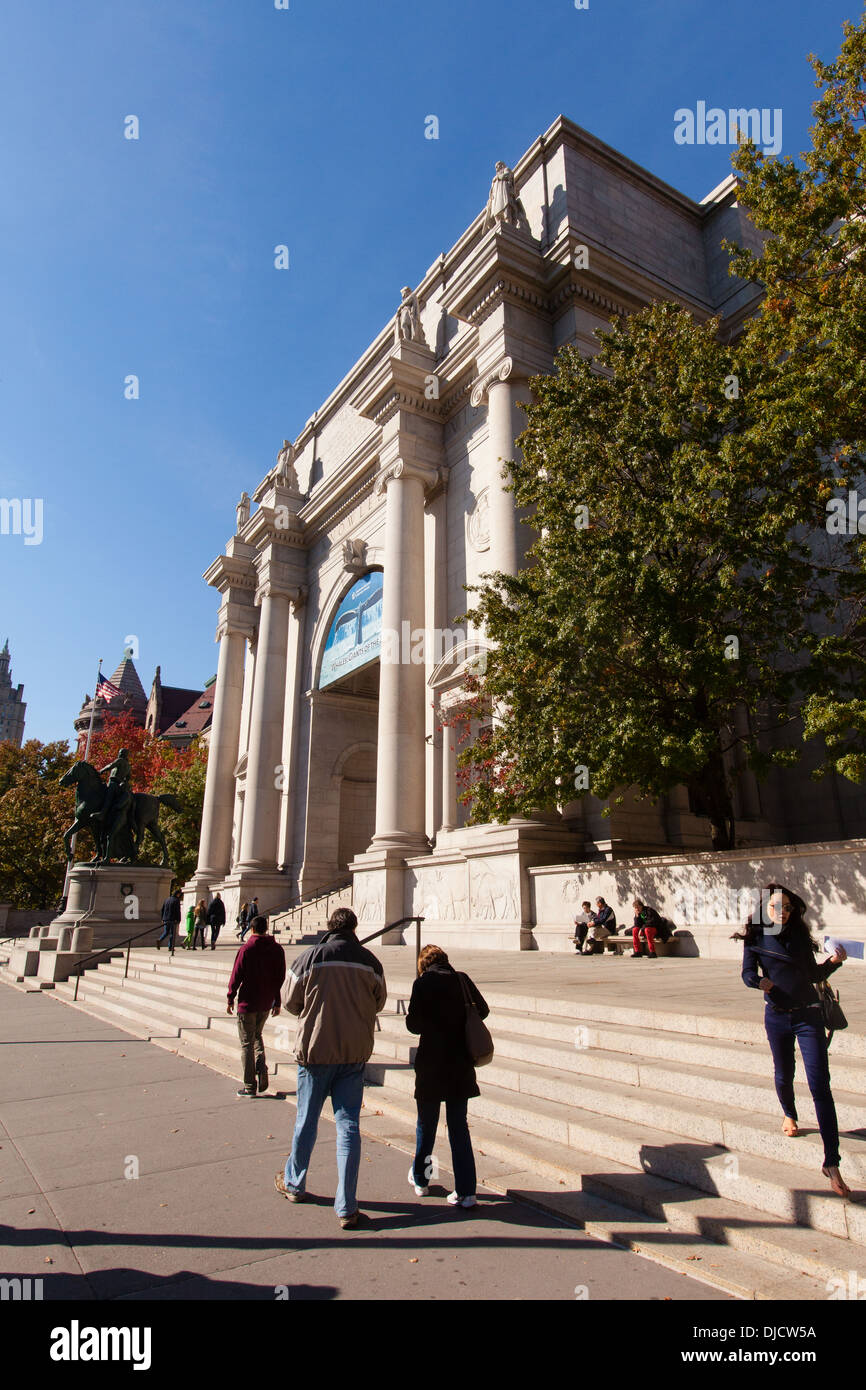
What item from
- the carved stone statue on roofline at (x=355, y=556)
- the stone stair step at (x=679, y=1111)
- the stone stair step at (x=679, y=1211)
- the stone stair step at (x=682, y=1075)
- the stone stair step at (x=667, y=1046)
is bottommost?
the stone stair step at (x=679, y=1211)

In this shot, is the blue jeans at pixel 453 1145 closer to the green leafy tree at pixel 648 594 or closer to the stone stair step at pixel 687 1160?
the stone stair step at pixel 687 1160

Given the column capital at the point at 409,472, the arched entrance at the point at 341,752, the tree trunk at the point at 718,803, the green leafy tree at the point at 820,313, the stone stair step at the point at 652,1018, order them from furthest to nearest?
the arched entrance at the point at 341,752
the column capital at the point at 409,472
the tree trunk at the point at 718,803
the green leafy tree at the point at 820,313
the stone stair step at the point at 652,1018

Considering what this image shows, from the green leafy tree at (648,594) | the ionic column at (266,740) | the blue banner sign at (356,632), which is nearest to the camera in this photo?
the green leafy tree at (648,594)

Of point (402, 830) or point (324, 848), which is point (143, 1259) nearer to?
point (402, 830)

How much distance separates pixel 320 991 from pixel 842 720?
8441 millimetres

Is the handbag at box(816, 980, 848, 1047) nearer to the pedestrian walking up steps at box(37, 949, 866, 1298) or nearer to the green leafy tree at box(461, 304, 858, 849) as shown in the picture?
the pedestrian walking up steps at box(37, 949, 866, 1298)

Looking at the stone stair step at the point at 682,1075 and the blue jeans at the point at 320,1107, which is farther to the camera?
the stone stair step at the point at 682,1075

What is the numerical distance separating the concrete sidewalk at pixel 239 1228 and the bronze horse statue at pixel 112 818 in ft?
58.8

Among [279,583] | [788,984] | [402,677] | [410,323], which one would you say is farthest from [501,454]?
[279,583]

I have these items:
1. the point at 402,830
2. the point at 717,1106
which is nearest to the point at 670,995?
the point at 717,1106

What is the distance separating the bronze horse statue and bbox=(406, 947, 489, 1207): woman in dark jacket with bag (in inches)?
818

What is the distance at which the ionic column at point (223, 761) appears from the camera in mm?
34250

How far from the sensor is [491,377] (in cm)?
2042

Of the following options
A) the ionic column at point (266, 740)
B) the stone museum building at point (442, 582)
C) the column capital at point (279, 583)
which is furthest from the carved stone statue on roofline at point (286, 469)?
the ionic column at point (266, 740)
